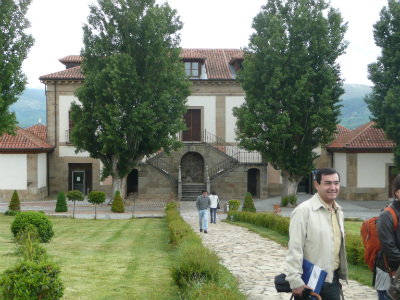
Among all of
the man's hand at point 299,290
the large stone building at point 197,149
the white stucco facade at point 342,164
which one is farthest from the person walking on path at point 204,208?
the white stucco facade at point 342,164

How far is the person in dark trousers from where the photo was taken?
4.94 m

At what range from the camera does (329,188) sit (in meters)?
4.86

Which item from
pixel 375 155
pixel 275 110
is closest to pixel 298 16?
pixel 275 110

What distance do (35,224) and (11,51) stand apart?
1014 centimetres

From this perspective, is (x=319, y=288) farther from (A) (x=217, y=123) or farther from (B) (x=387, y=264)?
(A) (x=217, y=123)

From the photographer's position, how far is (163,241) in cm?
1457

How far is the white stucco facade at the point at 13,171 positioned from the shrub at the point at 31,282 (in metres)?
26.0

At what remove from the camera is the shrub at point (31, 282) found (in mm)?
6066

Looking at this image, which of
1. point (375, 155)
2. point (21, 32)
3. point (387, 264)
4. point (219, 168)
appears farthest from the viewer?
point (219, 168)

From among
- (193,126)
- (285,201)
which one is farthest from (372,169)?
(193,126)

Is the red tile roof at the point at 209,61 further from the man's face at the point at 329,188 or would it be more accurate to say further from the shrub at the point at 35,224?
the man's face at the point at 329,188

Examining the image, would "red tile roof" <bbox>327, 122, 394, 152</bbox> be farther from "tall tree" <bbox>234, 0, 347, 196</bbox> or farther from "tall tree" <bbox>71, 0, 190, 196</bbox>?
"tall tree" <bbox>71, 0, 190, 196</bbox>

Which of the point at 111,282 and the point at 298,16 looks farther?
the point at 298,16

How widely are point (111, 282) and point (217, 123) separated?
2646 cm
